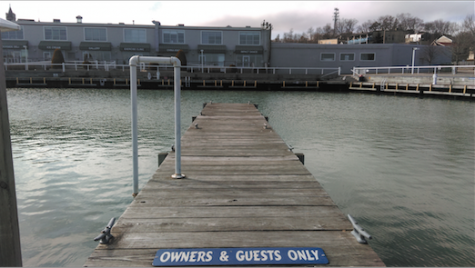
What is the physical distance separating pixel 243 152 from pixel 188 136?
67.2 inches

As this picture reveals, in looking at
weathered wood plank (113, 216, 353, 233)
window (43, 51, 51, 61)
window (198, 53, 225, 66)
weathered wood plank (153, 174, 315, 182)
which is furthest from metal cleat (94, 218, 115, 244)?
window (43, 51, 51, 61)

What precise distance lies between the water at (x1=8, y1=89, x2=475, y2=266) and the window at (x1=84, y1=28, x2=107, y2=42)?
28.2m

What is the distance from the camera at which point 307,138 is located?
10016 mm

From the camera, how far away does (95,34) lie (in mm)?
38656

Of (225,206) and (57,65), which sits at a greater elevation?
(57,65)

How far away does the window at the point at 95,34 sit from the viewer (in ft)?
126

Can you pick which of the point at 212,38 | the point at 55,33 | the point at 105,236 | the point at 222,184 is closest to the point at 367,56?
the point at 212,38

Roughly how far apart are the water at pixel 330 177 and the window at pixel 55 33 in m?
29.4

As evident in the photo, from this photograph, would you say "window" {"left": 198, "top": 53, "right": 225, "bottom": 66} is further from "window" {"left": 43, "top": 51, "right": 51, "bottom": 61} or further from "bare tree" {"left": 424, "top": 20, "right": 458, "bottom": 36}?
"bare tree" {"left": 424, "top": 20, "right": 458, "bottom": 36}

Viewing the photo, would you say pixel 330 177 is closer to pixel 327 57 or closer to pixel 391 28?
pixel 327 57

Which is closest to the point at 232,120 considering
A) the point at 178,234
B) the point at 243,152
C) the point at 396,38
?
the point at 243,152

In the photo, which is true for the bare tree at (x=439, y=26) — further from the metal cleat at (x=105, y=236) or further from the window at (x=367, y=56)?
the metal cleat at (x=105, y=236)

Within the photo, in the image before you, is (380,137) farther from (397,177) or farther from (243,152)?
(243,152)

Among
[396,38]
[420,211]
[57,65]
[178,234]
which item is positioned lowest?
[420,211]
